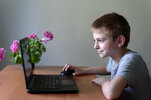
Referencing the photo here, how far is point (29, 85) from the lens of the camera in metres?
1.04

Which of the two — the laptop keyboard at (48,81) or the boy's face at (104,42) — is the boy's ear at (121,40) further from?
the laptop keyboard at (48,81)

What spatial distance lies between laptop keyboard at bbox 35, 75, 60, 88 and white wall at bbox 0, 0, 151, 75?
83cm

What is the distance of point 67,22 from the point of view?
198cm

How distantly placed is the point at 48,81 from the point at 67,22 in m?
0.96

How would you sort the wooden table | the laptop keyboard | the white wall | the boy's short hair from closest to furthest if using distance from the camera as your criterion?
the wooden table < the laptop keyboard < the boy's short hair < the white wall

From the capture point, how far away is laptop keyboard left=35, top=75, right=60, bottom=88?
3.46 ft

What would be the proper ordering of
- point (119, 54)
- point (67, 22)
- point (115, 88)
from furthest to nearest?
point (67, 22), point (119, 54), point (115, 88)

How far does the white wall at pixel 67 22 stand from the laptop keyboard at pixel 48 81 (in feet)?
2.73

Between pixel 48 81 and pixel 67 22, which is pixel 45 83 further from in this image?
pixel 67 22

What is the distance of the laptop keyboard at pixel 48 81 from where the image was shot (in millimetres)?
1055

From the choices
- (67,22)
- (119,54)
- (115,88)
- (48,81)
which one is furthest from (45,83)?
(67,22)

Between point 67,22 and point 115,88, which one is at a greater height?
point 67,22

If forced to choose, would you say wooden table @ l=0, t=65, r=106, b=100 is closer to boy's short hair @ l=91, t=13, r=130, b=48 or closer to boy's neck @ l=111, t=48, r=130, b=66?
boy's neck @ l=111, t=48, r=130, b=66

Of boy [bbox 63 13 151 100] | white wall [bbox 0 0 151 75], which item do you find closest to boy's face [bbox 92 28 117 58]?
boy [bbox 63 13 151 100]
